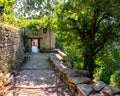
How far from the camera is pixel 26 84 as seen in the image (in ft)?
26.0

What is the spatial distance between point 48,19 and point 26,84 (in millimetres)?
11571

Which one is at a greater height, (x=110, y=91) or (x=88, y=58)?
(x=110, y=91)

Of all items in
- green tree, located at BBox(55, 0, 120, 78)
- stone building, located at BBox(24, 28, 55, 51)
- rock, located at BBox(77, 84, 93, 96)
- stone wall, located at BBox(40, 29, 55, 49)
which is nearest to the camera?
rock, located at BBox(77, 84, 93, 96)

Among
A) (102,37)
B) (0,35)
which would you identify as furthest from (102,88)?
(102,37)

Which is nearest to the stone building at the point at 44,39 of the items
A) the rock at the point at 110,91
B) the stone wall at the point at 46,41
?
the stone wall at the point at 46,41

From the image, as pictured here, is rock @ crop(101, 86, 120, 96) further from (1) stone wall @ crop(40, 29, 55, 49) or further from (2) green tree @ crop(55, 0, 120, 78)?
(1) stone wall @ crop(40, 29, 55, 49)

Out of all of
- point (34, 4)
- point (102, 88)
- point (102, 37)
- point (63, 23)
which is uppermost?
point (34, 4)

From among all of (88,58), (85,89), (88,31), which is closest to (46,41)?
(88,58)

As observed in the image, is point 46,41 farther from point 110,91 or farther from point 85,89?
point 110,91

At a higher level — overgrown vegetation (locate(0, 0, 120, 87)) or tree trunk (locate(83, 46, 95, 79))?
overgrown vegetation (locate(0, 0, 120, 87))

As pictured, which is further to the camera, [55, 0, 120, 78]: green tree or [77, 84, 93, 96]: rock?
[55, 0, 120, 78]: green tree

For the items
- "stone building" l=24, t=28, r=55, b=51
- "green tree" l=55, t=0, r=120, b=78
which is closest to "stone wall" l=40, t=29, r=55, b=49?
"stone building" l=24, t=28, r=55, b=51

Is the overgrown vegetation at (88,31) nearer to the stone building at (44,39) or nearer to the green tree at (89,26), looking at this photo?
the green tree at (89,26)

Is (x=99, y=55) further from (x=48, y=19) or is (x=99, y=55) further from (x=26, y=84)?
(x=48, y=19)
